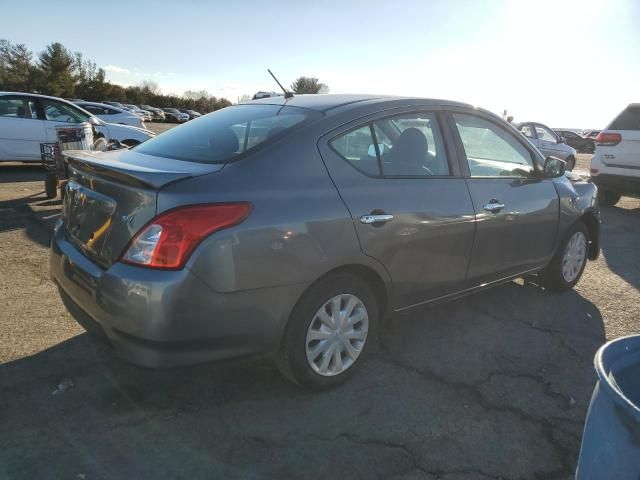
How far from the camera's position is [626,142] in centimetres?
810

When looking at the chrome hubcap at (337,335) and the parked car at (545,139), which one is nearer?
the chrome hubcap at (337,335)

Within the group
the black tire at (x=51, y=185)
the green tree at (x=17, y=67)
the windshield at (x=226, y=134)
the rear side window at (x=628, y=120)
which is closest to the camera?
the windshield at (x=226, y=134)

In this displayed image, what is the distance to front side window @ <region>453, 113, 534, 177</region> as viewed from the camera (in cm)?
352

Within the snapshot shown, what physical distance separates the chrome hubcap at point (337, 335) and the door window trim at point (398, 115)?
77 centimetres

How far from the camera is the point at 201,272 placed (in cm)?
220

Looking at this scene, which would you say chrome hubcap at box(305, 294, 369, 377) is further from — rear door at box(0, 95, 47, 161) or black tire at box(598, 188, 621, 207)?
rear door at box(0, 95, 47, 161)

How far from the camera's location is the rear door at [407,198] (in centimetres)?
277

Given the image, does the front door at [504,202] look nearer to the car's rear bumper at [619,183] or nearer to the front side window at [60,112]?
the car's rear bumper at [619,183]

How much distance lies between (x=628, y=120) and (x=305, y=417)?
8.18m

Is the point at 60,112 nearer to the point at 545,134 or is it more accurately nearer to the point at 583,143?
the point at 545,134

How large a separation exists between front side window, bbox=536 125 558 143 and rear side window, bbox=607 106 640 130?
241 inches

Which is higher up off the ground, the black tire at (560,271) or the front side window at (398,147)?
the front side window at (398,147)

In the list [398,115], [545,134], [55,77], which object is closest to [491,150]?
[398,115]

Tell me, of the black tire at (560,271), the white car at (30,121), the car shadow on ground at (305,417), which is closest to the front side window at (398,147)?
the car shadow on ground at (305,417)
